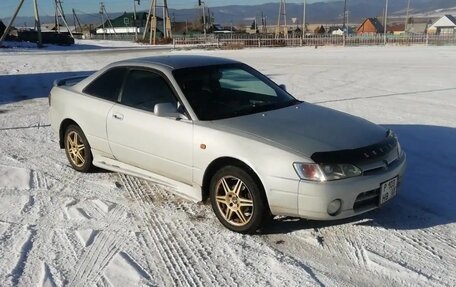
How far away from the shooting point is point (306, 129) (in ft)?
13.8

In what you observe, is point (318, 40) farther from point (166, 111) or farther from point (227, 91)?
point (166, 111)

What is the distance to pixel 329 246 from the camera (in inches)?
153

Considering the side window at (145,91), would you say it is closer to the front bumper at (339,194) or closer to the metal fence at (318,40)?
the front bumper at (339,194)

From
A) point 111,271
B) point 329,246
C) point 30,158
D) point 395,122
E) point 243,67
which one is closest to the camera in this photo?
point 111,271

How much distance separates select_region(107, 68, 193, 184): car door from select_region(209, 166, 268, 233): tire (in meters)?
0.37

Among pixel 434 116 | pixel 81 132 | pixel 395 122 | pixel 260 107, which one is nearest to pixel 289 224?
pixel 260 107

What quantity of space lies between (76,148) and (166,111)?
1.92 m

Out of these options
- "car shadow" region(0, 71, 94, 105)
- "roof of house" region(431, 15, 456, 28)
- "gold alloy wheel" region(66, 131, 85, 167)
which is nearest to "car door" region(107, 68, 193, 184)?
"gold alloy wheel" region(66, 131, 85, 167)

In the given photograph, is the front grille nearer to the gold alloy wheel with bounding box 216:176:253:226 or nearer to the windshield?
the gold alloy wheel with bounding box 216:176:253:226

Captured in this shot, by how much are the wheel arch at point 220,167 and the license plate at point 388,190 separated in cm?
94

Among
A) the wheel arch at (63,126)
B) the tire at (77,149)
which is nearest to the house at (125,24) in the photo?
the wheel arch at (63,126)

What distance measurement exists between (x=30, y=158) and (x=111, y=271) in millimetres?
3497

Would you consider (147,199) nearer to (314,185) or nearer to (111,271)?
(111,271)

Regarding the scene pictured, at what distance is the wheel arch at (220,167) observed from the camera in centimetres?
391
